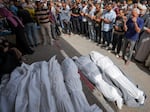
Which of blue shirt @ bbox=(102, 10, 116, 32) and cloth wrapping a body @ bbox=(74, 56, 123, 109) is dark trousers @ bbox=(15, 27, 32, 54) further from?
cloth wrapping a body @ bbox=(74, 56, 123, 109)

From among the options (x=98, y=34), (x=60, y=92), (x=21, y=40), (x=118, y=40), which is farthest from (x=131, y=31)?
(x=21, y=40)

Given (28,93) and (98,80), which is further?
(98,80)

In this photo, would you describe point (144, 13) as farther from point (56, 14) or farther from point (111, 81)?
point (56, 14)

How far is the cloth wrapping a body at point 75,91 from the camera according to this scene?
2.24 meters

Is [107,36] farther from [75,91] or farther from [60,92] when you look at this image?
[60,92]

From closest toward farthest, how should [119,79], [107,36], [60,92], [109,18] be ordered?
1. [60,92]
2. [119,79]
3. [109,18]
4. [107,36]

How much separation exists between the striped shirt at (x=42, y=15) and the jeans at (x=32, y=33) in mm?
336

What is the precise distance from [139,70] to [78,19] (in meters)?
3.98

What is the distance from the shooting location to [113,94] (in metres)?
2.97

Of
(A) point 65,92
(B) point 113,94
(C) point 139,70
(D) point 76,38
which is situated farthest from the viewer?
(D) point 76,38

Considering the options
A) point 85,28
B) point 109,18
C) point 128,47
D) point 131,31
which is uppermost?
point 109,18

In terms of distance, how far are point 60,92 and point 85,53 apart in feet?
13.1

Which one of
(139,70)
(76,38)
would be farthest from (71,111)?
(76,38)

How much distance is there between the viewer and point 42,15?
6.64 metres
